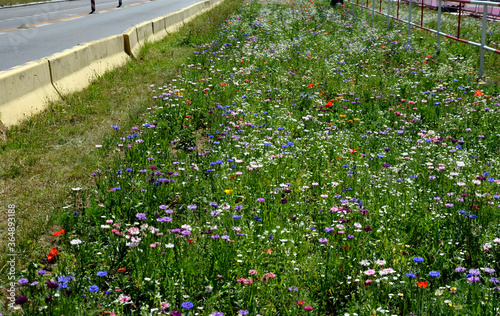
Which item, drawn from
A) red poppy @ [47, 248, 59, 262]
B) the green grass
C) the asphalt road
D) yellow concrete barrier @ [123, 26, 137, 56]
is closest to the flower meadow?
red poppy @ [47, 248, 59, 262]

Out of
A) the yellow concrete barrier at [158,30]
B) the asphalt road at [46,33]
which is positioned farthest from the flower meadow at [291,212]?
the yellow concrete barrier at [158,30]

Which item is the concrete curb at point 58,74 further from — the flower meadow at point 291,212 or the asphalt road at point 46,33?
the asphalt road at point 46,33

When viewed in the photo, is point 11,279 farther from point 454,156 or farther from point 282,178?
point 454,156

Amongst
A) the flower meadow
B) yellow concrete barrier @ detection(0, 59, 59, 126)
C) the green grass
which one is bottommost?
the flower meadow

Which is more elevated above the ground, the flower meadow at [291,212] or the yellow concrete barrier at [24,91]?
the yellow concrete barrier at [24,91]

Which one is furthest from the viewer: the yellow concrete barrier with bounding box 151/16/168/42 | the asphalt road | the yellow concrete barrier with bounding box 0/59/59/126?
the yellow concrete barrier with bounding box 151/16/168/42

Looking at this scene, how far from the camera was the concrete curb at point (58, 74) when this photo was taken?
6.02 meters

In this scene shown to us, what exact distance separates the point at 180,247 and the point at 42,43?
463 inches

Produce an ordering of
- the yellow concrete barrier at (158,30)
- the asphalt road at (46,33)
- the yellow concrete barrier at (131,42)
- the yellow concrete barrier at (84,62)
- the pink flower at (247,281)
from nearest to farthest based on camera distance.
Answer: the pink flower at (247,281)
the yellow concrete barrier at (84,62)
the yellow concrete barrier at (131,42)
the asphalt road at (46,33)
the yellow concrete barrier at (158,30)

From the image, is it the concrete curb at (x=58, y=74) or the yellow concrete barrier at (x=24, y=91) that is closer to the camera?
the yellow concrete barrier at (x=24, y=91)

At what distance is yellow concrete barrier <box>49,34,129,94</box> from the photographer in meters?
7.38

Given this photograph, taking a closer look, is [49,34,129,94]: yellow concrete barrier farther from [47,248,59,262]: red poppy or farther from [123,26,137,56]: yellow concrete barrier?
[47,248,59,262]: red poppy

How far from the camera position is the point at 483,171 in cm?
479

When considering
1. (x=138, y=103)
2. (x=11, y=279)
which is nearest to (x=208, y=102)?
(x=138, y=103)
